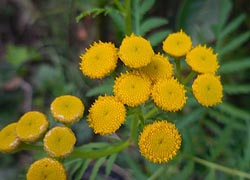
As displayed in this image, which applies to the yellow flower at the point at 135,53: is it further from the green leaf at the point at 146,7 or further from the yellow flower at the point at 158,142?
the green leaf at the point at 146,7

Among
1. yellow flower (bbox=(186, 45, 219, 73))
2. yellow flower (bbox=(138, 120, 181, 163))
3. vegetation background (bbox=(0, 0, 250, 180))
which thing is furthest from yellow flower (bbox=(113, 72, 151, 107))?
vegetation background (bbox=(0, 0, 250, 180))

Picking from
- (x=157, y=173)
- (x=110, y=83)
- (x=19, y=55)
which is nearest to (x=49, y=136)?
(x=110, y=83)

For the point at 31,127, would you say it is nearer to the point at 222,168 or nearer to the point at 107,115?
the point at 107,115

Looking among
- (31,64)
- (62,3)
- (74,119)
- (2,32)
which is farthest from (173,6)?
(74,119)

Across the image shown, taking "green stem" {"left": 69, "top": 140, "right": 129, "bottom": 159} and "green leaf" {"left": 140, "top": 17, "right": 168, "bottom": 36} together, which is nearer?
"green stem" {"left": 69, "top": 140, "right": 129, "bottom": 159}

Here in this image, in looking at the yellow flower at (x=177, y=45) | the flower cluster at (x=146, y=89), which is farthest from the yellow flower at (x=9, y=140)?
the yellow flower at (x=177, y=45)

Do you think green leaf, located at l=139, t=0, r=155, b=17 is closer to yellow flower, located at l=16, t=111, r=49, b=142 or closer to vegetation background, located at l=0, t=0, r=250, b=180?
vegetation background, located at l=0, t=0, r=250, b=180
